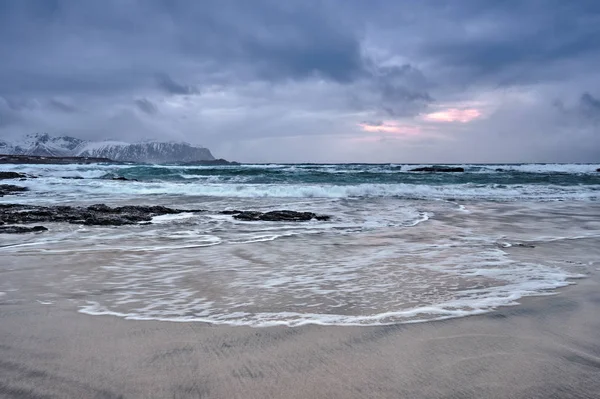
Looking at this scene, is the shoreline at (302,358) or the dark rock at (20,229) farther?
the dark rock at (20,229)

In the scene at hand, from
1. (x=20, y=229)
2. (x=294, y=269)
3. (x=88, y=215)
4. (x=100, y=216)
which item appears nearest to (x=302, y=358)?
(x=294, y=269)

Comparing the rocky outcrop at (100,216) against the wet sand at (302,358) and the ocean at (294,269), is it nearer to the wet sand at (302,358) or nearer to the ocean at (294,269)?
the ocean at (294,269)

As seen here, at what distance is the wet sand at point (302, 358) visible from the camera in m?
1.68

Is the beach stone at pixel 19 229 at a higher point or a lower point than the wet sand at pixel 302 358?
lower

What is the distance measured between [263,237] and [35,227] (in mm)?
3722

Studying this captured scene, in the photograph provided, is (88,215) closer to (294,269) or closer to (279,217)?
(279,217)

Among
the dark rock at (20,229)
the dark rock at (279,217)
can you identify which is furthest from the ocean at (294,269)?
the dark rock at (279,217)

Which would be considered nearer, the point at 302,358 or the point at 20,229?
the point at 302,358

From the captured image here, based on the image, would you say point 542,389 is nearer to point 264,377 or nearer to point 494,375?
point 494,375

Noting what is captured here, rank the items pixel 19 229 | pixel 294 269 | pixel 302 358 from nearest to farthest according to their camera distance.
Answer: pixel 302 358, pixel 294 269, pixel 19 229

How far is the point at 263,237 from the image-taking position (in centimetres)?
607

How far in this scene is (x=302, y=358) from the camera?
1.97 meters

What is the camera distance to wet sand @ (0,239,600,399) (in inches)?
66.1

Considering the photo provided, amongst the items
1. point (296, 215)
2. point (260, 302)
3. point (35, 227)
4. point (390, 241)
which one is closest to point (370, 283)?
point (260, 302)
